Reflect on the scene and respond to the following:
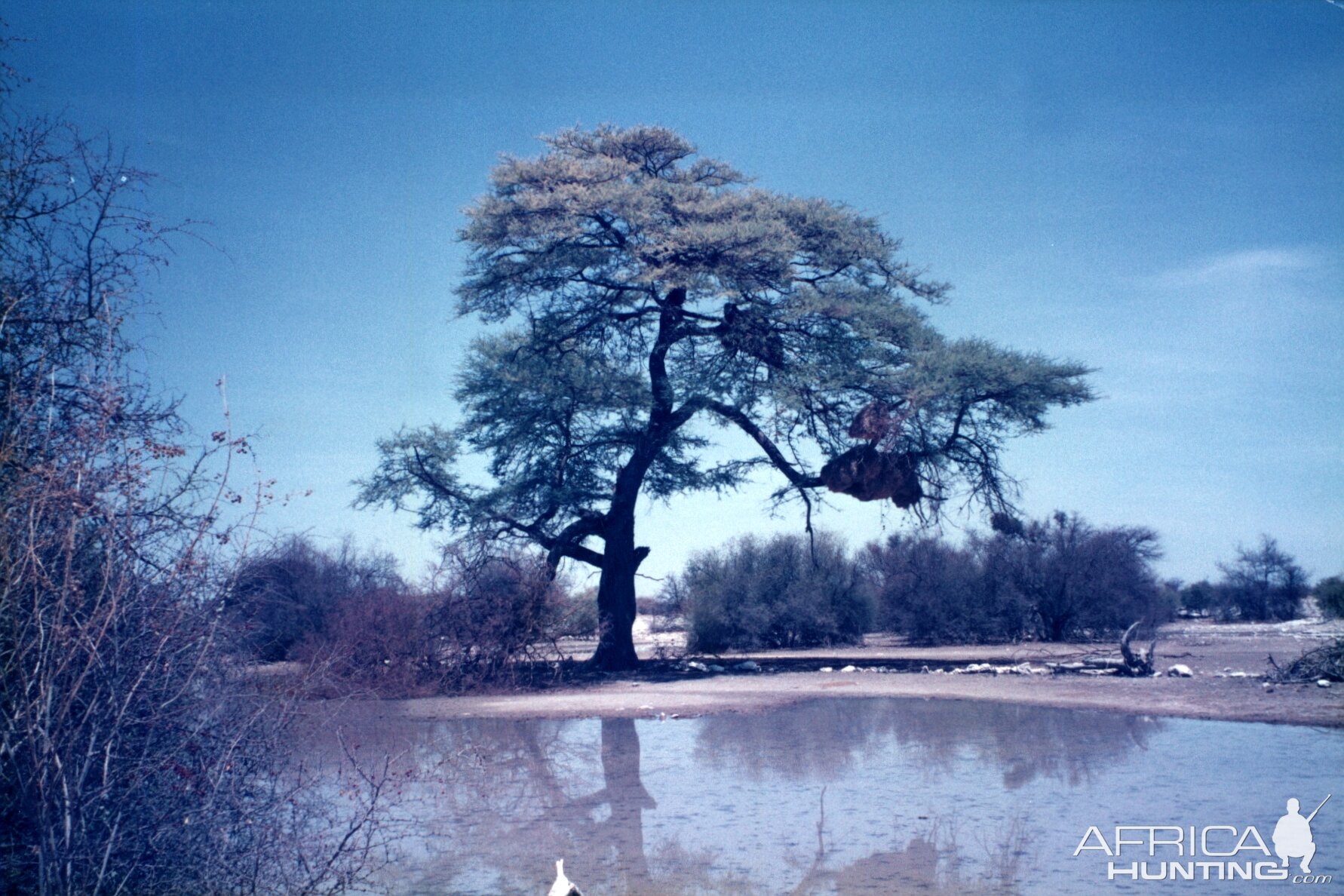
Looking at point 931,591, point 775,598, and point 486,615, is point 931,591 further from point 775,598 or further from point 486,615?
point 486,615

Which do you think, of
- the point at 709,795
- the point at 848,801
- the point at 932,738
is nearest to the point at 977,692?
the point at 932,738

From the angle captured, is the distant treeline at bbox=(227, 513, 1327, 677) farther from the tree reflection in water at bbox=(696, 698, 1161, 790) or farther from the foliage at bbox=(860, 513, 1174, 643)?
the tree reflection in water at bbox=(696, 698, 1161, 790)

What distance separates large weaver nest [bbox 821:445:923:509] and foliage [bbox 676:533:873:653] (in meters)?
8.75

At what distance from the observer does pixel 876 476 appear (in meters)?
20.0

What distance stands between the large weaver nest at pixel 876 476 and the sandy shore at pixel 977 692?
3672 mm

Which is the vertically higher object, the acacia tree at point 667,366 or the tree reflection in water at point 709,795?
the acacia tree at point 667,366

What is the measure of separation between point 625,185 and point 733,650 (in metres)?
15.8

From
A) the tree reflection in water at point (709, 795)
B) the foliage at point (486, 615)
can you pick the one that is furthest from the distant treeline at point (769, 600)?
the tree reflection in water at point (709, 795)

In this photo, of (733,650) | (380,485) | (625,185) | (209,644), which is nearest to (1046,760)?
(209,644)

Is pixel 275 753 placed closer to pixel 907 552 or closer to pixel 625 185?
pixel 625 185

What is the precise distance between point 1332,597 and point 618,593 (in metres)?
20.6

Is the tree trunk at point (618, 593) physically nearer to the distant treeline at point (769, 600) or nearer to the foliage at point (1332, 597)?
the distant treeline at point (769, 600)

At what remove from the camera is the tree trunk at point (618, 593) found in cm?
2272

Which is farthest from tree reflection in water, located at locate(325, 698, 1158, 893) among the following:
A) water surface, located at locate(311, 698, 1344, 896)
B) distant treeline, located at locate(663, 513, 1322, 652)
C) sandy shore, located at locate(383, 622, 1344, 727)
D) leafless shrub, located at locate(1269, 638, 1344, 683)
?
distant treeline, located at locate(663, 513, 1322, 652)
